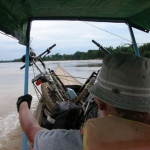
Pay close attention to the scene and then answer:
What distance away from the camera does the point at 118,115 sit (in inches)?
35.8

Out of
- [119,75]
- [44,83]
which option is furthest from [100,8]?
[44,83]

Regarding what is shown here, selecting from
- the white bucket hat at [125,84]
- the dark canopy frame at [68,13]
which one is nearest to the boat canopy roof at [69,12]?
the dark canopy frame at [68,13]

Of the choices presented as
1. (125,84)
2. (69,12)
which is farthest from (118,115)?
(69,12)

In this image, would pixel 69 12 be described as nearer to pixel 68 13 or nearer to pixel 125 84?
pixel 68 13

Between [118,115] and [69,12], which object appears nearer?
[118,115]

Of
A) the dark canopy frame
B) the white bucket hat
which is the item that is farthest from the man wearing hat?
the dark canopy frame

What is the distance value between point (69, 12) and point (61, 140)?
1954 millimetres

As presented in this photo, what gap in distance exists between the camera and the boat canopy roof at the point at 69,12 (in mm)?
1947

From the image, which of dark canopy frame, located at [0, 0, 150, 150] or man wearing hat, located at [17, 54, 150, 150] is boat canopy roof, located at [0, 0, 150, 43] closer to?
dark canopy frame, located at [0, 0, 150, 150]

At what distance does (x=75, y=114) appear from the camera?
255 cm

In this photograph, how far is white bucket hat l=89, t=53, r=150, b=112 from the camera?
0.90 m

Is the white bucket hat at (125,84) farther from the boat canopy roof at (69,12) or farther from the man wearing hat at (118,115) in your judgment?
the boat canopy roof at (69,12)

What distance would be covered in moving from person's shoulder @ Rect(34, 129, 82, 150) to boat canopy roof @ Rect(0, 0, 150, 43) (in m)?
1.18

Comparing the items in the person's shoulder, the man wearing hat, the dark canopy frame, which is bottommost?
the person's shoulder
